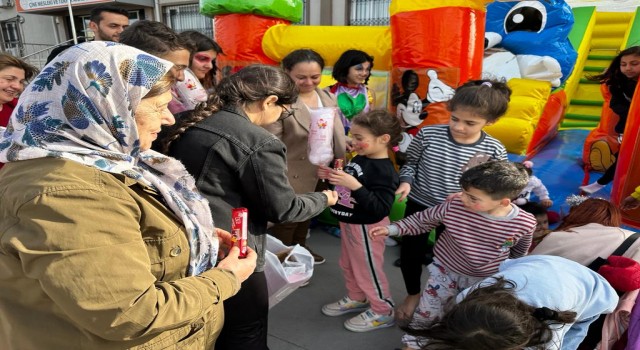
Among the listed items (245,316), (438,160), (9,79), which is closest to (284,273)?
(245,316)

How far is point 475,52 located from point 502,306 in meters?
2.86

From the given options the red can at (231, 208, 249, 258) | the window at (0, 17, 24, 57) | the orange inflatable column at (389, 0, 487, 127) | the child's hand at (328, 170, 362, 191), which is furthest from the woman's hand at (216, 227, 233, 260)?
the window at (0, 17, 24, 57)

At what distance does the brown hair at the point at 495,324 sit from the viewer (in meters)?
1.20

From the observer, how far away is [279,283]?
1.90m

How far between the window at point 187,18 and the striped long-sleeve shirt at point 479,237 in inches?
511

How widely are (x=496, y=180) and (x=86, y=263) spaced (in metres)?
1.58

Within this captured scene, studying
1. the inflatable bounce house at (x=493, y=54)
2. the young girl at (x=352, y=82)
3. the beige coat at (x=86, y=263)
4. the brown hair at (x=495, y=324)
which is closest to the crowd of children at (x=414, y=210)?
the brown hair at (x=495, y=324)

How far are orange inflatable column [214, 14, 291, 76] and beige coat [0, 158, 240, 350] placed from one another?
15.9 ft

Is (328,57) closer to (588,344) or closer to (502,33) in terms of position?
(502,33)

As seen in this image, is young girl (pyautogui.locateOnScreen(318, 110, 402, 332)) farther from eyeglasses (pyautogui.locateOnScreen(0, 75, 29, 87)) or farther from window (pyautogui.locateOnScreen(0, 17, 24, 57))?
window (pyautogui.locateOnScreen(0, 17, 24, 57))

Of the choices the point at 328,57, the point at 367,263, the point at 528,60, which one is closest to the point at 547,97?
the point at 528,60

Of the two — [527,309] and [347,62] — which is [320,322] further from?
[347,62]

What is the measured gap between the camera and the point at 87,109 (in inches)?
36.9

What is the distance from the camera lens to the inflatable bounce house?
11.5ft
